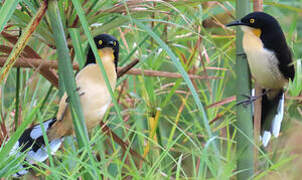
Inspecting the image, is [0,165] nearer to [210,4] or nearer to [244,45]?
[244,45]

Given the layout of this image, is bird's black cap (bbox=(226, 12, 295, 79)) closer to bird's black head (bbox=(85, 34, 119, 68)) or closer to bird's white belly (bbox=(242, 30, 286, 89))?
bird's white belly (bbox=(242, 30, 286, 89))

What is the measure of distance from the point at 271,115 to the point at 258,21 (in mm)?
249

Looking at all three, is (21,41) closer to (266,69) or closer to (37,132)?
(37,132)

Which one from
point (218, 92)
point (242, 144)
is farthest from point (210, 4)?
point (242, 144)

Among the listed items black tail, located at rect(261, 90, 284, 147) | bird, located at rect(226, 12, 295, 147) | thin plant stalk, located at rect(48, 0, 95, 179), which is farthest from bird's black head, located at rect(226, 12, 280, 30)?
thin plant stalk, located at rect(48, 0, 95, 179)

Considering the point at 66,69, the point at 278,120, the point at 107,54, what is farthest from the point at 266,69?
the point at 66,69

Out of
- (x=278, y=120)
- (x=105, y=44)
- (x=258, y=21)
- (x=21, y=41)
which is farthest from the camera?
(x=278, y=120)

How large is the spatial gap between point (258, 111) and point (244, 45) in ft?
0.44

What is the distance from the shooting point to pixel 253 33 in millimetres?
1090

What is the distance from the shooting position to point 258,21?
40.5 inches

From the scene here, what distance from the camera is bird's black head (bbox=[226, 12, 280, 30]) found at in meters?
0.95

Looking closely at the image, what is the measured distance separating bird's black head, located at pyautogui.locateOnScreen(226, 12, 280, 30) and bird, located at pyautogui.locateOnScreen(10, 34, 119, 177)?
0.85 feet

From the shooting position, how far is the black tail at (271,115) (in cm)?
112

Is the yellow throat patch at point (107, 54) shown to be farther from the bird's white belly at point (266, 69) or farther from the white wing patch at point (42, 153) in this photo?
the bird's white belly at point (266, 69)
